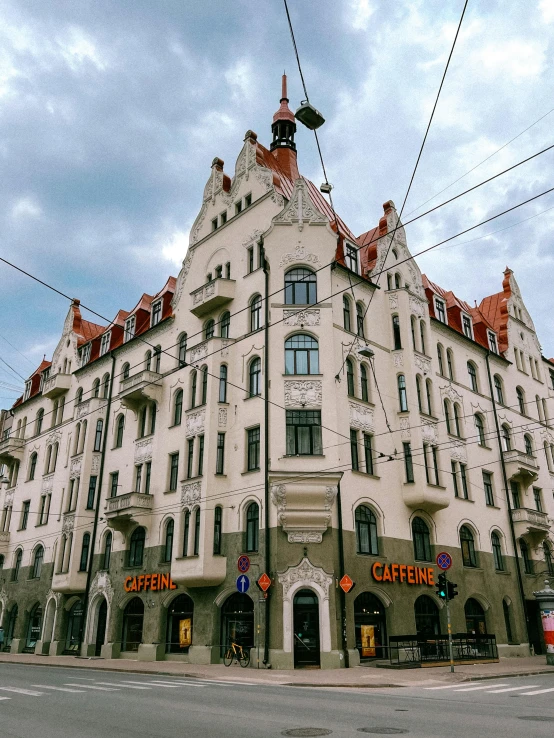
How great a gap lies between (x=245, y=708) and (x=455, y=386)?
92.8ft

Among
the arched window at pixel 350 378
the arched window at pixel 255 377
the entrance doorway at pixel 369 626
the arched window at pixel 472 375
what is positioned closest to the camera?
the entrance doorway at pixel 369 626

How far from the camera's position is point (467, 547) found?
111 ft

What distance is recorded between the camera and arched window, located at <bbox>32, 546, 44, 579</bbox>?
4185 cm

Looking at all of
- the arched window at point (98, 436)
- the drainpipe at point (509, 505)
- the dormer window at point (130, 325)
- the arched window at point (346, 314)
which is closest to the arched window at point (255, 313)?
the arched window at point (346, 314)

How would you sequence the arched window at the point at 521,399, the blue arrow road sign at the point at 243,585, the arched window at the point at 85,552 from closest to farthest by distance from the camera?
the blue arrow road sign at the point at 243,585 < the arched window at the point at 85,552 < the arched window at the point at 521,399

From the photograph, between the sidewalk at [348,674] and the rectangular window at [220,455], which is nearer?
the sidewalk at [348,674]

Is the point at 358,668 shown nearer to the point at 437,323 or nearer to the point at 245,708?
the point at 245,708

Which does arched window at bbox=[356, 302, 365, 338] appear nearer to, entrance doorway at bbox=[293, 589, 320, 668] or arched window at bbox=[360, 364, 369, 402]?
arched window at bbox=[360, 364, 369, 402]

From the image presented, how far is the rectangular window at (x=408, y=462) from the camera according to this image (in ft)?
101

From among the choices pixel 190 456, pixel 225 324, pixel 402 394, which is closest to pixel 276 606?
pixel 190 456

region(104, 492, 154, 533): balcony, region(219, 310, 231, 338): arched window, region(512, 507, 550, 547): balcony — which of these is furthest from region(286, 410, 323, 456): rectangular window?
region(512, 507, 550, 547): balcony

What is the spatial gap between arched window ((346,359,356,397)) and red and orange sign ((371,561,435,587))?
812 cm

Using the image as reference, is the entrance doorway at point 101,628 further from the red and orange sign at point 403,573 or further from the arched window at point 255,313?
the arched window at point 255,313

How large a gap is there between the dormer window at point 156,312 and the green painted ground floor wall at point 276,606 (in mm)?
14713
